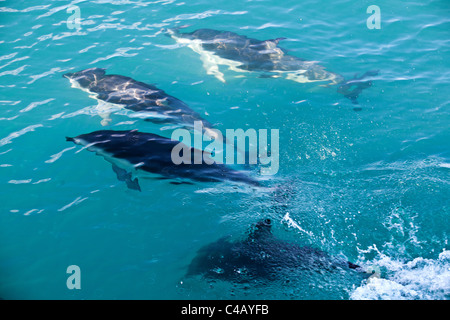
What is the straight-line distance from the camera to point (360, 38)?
45.2 ft

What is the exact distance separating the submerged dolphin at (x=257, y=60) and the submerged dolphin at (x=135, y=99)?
87.6 inches

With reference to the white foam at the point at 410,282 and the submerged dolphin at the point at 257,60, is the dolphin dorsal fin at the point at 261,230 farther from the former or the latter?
the submerged dolphin at the point at 257,60

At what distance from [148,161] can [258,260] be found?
11.1 ft

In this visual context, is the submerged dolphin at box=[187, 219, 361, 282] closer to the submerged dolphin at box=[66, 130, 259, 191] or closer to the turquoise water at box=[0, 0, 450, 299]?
the turquoise water at box=[0, 0, 450, 299]

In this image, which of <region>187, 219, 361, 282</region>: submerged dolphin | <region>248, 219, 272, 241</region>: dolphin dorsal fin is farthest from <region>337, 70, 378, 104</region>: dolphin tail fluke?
<region>187, 219, 361, 282</region>: submerged dolphin

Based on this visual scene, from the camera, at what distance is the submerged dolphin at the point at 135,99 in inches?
409

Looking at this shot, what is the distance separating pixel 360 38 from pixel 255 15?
416 cm

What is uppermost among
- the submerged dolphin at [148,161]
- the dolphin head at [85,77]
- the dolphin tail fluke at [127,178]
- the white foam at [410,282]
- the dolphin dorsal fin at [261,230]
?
the dolphin head at [85,77]

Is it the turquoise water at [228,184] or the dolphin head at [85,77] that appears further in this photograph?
the dolphin head at [85,77]

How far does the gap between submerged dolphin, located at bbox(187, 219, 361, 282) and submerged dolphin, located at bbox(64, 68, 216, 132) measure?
3.74 metres

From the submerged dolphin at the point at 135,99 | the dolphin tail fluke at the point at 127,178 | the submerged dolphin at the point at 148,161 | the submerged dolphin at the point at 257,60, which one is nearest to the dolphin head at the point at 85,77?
the submerged dolphin at the point at 135,99

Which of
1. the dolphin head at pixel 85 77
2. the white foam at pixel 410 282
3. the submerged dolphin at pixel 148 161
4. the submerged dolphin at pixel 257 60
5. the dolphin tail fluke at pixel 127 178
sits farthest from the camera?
the submerged dolphin at pixel 257 60

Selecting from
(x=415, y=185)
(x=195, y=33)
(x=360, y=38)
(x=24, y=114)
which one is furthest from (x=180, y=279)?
(x=360, y=38)
